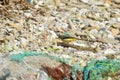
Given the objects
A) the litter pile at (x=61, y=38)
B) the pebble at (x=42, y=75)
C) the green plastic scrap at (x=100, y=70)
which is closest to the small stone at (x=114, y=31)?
the litter pile at (x=61, y=38)

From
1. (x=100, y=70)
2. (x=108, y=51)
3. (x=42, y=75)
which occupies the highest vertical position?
(x=42, y=75)

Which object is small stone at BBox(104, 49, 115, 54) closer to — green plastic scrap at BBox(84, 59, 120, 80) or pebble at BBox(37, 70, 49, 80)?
green plastic scrap at BBox(84, 59, 120, 80)

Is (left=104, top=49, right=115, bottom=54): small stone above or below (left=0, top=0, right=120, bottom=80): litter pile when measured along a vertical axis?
below

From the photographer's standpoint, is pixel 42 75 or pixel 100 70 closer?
pixel 42 75

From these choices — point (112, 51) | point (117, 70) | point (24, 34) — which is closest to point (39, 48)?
point (24, 34)

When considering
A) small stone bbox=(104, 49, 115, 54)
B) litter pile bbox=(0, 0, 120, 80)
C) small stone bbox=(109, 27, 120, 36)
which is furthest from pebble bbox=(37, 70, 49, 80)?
small stone bbox=(109, 27, 120, 36)

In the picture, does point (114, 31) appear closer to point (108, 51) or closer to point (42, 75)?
point (108, 51)

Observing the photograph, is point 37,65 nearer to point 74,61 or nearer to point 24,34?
point 74,61

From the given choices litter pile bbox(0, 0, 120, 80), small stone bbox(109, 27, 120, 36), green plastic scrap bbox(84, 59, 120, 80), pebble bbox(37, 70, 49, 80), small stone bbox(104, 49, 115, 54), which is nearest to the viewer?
pebble bbox(37, 70, 49, 80)

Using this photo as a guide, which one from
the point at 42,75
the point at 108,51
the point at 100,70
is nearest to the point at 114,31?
the point at 108,51

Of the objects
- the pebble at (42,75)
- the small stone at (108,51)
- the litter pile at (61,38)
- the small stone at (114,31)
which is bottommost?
the small stone at (108,51)

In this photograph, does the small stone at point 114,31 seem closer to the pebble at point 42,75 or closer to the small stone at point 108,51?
the small stone at point 108,51
